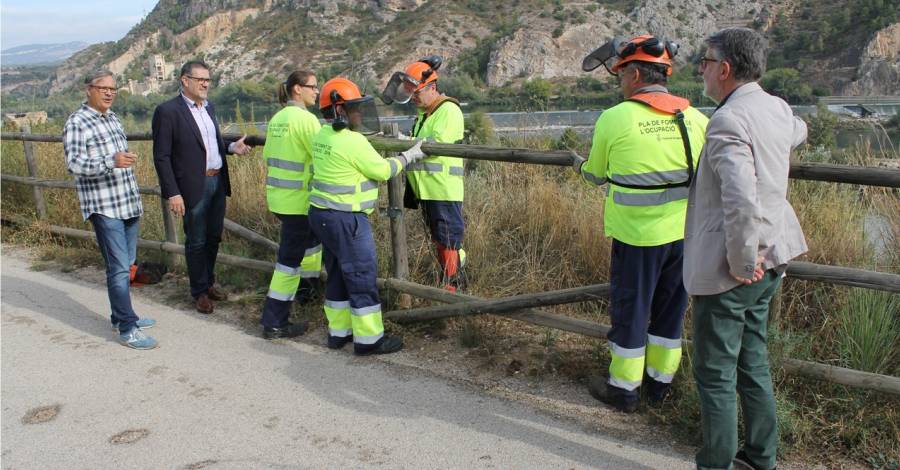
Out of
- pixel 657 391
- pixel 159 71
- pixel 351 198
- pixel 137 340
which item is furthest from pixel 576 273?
pixel 159 71

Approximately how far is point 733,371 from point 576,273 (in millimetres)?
2414

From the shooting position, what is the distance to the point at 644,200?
3174 millimetres

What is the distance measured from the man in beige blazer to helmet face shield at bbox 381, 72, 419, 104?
8.81 ft

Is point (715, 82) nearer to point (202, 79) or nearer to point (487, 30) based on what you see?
point (202, 79)

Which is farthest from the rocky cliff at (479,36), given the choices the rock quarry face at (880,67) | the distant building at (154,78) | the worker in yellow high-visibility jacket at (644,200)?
the worker in yellow high-visibility jacket at (644,200)

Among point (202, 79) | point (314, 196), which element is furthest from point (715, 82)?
point (202, 79)

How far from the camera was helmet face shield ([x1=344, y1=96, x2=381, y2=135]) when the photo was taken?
4.12m

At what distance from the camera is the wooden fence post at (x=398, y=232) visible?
4.75 metres

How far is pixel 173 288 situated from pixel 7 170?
483cm

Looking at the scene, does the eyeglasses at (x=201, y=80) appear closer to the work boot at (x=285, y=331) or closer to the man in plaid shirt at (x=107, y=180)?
the man in plaid shirt at (x=107, y=180)

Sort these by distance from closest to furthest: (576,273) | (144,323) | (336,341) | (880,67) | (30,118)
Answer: (336,341)
(576,273)
(144,323)
(30,118)
(880,67)

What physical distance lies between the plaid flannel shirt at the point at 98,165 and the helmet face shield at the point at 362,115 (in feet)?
6.02

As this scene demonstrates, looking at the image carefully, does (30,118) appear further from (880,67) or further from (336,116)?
(880,67)

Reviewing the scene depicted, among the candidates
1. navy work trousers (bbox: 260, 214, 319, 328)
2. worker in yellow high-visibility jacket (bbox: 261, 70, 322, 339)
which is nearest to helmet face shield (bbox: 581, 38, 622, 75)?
worker in yellow high-visibility jacket (bbox: 261, 70, 322, 339)
